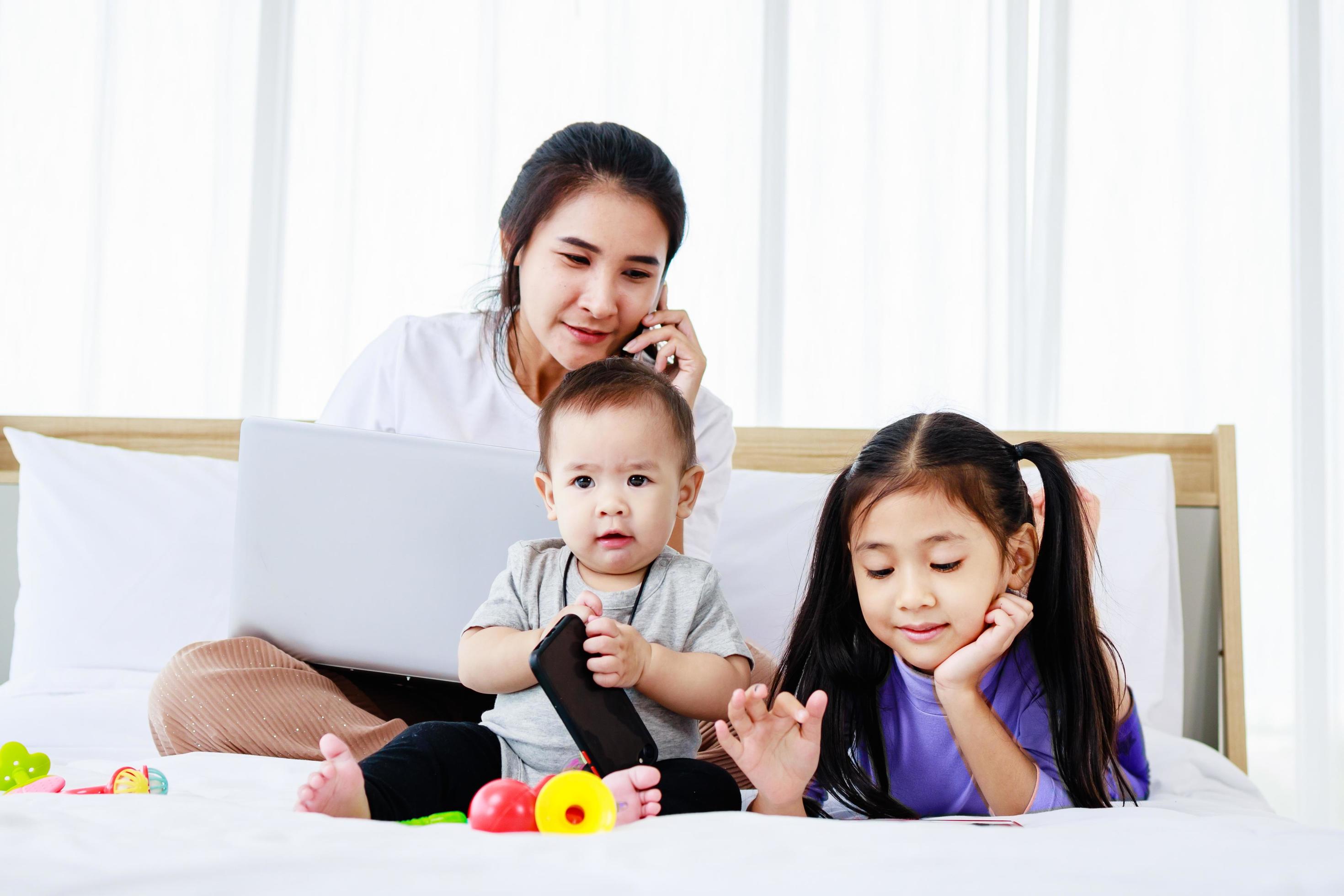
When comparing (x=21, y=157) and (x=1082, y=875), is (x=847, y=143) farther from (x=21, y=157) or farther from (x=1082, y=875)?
(x=1082, y=875)

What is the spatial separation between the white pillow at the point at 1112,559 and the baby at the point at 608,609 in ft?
2.06

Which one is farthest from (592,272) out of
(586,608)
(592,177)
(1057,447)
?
(1057,447)

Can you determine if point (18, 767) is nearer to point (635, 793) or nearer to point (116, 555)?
point (635, 793)

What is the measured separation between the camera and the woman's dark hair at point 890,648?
106cm

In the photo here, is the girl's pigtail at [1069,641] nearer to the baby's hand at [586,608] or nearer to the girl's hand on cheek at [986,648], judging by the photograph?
the girl's hand on cheek at [986,648]

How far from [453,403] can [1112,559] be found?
1147 mm

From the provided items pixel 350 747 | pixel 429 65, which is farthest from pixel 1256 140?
pixel 350 747

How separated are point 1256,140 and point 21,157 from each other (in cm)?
267

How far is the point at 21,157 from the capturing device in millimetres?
2395

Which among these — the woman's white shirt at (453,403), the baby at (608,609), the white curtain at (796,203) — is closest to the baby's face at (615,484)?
the baby at (608,609)

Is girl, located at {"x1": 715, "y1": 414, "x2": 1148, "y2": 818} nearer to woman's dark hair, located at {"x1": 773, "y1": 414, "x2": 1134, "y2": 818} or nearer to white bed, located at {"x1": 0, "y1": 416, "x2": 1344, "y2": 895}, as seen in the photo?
woman's dark hair, located at {"x1": 773, "y1": 414, "x2": 1134, "y2": 818}

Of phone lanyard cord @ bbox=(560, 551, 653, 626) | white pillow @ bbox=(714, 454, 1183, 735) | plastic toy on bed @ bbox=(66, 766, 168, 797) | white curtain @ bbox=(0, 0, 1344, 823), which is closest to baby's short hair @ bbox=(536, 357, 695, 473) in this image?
phone lanyard cord @ bbox=(560, 551, 653, 626)

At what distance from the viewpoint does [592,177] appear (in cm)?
144

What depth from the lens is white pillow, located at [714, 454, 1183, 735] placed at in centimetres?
181
